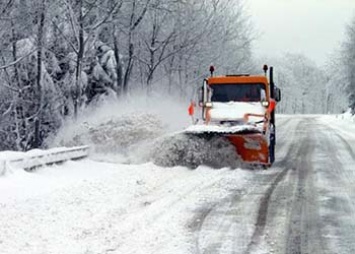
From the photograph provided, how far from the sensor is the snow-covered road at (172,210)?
6988 millimetres

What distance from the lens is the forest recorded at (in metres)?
21.9

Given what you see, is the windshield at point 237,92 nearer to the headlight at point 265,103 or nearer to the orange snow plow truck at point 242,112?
the orange snow plow truck at point 242,112

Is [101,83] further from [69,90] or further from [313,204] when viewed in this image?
[313,204]

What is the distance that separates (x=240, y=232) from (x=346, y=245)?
4.44 ft

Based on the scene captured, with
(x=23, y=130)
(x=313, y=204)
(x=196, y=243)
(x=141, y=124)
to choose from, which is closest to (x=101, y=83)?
(x=23, y=130)

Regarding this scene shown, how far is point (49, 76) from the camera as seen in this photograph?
2497cm

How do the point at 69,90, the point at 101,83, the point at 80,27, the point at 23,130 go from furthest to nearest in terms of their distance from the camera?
the point at 101,83
the point at 69,90
the point at 23,130
the point at 80,27

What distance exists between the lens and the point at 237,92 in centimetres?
1595

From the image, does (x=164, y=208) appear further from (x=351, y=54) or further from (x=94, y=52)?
(x=351, y=54)

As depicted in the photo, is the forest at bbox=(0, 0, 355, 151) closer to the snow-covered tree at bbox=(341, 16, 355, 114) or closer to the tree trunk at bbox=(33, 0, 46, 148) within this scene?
the tree trunk at bbox=(33, 0, 46, 148)

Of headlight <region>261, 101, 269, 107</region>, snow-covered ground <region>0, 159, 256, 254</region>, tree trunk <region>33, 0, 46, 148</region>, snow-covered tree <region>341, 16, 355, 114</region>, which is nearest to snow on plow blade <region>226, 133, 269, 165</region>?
snow-covered ground <region>0, 159, 256, 254</region>

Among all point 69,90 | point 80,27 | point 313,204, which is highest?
point 80,27

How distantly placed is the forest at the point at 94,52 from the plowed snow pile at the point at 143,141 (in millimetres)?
3848

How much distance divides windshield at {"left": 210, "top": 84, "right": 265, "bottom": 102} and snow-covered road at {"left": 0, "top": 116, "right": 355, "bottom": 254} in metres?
→ 2.73
